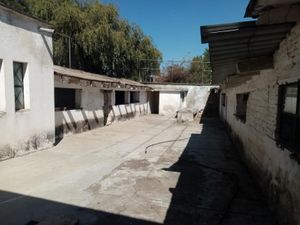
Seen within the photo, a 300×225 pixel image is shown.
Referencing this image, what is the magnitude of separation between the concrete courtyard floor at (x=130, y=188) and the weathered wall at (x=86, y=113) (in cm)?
242

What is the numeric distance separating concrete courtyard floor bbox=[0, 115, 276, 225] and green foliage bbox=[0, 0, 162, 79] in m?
13.9

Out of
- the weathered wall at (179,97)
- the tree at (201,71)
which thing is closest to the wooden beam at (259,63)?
the weathered wall at (179,97)

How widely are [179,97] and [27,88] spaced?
17.2 metres

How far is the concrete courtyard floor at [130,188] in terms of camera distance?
3.98 meters

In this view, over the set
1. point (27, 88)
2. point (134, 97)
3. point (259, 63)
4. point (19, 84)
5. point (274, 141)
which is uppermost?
point (259, 63)

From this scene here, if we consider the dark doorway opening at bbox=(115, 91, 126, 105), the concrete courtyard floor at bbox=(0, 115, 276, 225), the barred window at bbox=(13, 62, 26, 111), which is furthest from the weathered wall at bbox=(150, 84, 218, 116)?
the barred window at bbox=(13, 62, 26, 111)

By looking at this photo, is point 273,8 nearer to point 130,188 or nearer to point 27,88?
point 130,188

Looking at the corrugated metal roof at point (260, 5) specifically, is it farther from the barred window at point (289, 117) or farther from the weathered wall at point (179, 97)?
the weathered wall at point (179, 97)

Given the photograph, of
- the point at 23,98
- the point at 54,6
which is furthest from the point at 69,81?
the point at 54,6

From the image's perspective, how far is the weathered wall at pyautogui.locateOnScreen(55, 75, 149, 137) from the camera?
10.3 meters

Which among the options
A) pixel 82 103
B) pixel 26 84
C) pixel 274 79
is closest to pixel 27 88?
pixel 26 84

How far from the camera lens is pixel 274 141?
442 cm

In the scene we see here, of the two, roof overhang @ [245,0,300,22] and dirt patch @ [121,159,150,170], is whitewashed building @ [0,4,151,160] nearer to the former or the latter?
dirt patch @ [121,159,150,170]

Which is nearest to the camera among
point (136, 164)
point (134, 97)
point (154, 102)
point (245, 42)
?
point (245, 42)
